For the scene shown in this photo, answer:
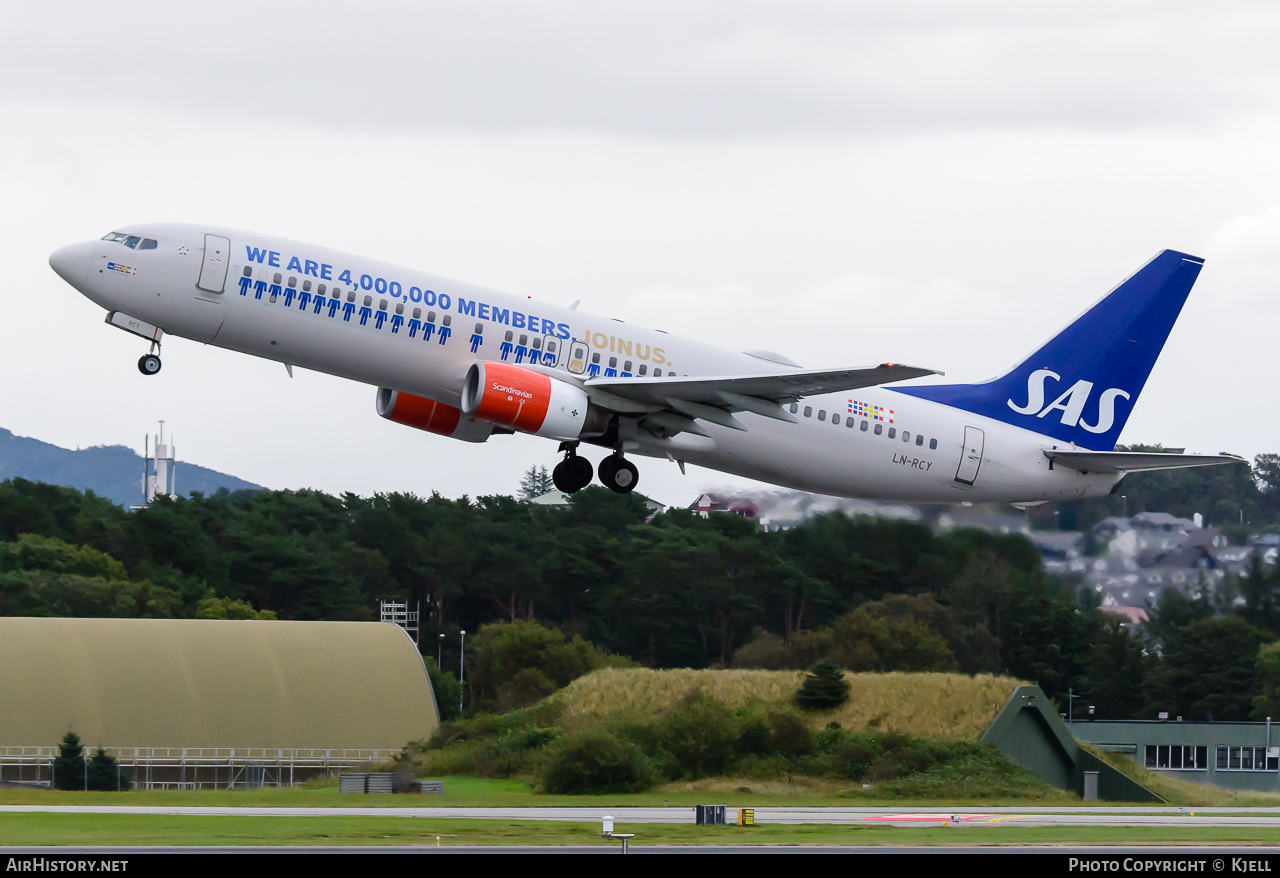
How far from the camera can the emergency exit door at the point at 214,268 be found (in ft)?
118

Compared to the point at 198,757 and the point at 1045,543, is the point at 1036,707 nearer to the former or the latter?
the point at 1045,543

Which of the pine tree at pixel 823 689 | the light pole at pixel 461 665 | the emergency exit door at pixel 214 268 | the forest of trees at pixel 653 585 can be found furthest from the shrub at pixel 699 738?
the light pole at pixel 461 665

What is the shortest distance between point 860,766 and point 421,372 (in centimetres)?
2273

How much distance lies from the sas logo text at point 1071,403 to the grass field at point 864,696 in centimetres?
1358

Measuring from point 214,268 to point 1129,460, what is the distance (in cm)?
2220

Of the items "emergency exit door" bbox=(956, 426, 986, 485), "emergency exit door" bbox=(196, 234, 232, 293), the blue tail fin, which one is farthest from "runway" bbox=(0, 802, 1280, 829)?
"emergency exit door" bbox=(196, 234, 232, 293)

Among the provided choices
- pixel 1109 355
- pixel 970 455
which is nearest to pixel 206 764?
pixel 970 455

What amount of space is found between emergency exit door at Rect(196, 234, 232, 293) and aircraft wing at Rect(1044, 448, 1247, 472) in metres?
21.0

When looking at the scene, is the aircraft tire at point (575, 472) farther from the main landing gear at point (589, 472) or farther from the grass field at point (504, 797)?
the grass field at point (504, 797)

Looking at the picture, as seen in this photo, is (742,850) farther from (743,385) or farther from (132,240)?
(132,240)

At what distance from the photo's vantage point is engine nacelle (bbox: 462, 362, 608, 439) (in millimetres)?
36562

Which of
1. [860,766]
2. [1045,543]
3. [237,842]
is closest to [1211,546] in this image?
[1045,543]

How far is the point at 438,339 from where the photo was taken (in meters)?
37.2

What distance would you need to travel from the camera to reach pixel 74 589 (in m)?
84.4
